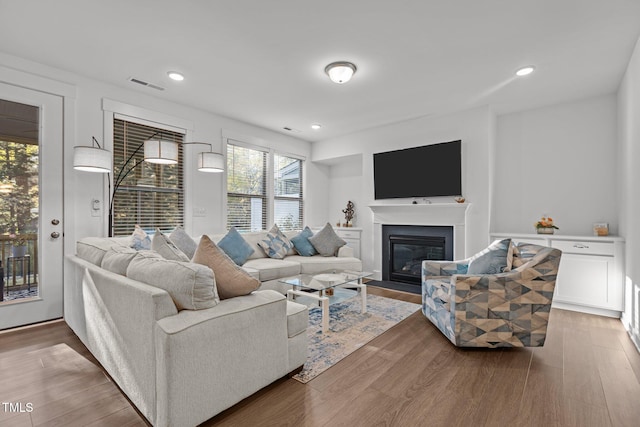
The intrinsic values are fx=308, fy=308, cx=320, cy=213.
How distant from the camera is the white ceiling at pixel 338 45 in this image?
2.21 meters

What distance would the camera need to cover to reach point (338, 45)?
2.67 meters

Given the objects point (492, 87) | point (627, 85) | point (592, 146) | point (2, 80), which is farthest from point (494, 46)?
point (2, 80)

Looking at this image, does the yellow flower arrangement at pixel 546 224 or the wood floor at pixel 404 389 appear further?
the yellow flower arrangement at pixel 546 224

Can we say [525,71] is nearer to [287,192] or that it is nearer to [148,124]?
[287,192]

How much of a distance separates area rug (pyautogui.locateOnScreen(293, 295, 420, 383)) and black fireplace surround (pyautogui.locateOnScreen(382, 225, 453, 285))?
42.3 inches

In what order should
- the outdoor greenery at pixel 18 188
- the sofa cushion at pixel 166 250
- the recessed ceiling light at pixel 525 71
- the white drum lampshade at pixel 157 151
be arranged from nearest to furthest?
the sofa cushion at pixel 166 250 < the outdoor greenery at pixel 18 188 < the recessed ceiling light at pixel 525 71 < the white drum lampshade at pixel 157 151

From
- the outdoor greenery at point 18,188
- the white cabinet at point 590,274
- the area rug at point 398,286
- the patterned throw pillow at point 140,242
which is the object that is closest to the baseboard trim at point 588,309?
the white cabinet at point 590,274

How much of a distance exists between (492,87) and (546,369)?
288cm

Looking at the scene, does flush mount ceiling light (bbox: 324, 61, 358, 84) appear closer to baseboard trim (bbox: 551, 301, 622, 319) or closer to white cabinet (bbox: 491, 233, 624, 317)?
white cabinet (bbox: 491, 233, 624, 317)

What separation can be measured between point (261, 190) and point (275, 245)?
3.97 ft

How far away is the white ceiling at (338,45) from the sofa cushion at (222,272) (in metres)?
1.71

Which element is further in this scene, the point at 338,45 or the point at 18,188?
the point at 18,188

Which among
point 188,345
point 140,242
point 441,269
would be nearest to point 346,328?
point 441,269

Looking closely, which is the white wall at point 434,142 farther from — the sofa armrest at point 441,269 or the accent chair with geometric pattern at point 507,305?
the accent chair with geometric pattern at point 507,305
